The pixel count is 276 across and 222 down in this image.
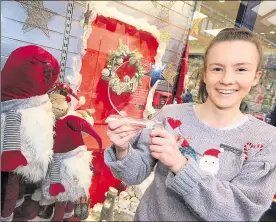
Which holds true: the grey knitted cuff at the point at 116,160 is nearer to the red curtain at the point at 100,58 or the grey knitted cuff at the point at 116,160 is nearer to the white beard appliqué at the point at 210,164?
the white beard appliqué at the point at 210,164

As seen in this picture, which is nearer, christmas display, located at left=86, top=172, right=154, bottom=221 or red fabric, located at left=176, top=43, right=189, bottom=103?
red fabric, located at left=176, top=43, right=189, bottom=103

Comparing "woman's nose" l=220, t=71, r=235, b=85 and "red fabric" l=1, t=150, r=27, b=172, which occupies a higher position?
"woman's nose" l=220, t=71, r=235, b=85

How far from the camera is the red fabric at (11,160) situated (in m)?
0.87

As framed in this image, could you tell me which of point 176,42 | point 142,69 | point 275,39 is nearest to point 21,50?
point 142,69

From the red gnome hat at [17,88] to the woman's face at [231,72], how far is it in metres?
0.57

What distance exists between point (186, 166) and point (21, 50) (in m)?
0.68

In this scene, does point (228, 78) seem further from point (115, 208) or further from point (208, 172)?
point (115, 208)

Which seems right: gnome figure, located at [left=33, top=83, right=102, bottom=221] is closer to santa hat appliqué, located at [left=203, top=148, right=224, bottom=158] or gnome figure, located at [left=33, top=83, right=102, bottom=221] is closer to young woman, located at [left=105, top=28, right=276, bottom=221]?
young woman, located at [left=105, top=28, right=276, bottom=221]

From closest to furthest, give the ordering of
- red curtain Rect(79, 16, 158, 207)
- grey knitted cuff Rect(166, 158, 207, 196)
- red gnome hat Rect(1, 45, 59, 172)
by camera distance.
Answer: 1. grey knitted cuff Rect(166, 158, 207, 196)
2. red gnome hat Rect(1, 45, 59, 172)
3. red curtain Rect(79, 16, 158, 207)

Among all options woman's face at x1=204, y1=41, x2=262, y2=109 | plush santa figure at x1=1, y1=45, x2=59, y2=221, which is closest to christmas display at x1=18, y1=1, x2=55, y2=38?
plush santa figure at x1=1, y1=45, x2=59, y2=221

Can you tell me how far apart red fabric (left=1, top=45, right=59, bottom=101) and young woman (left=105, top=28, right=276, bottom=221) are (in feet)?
1.36

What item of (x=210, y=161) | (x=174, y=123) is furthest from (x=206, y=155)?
(x=174, y=123)

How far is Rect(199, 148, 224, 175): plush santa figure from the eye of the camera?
1.85ft

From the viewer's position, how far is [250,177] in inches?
20.4
